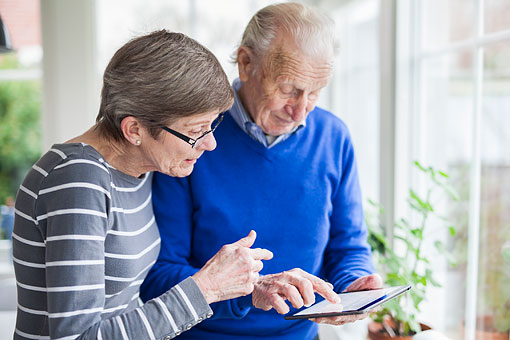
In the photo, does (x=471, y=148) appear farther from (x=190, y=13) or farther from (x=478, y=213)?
(x=190, y=13)

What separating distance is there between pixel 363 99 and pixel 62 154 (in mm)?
2263

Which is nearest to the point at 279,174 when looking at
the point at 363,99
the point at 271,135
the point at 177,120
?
the point at 271,135

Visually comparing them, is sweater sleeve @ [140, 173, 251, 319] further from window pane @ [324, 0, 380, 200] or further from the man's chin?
window pane @ [324, 0, 380, 200]

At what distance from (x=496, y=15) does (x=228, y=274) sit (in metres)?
1.17

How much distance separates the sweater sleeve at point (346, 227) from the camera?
60.3 inches

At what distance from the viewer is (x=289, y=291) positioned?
48.7 inches

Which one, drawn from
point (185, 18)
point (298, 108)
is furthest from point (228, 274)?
point (185, 18)

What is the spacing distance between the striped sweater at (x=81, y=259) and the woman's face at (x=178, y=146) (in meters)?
0.09

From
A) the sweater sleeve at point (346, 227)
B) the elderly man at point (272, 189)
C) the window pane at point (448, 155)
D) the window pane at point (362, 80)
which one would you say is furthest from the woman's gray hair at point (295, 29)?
the window pane at point (362, 80)

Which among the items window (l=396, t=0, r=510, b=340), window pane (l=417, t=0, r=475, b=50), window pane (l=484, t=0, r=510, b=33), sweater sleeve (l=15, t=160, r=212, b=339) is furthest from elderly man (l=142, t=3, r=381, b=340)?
window pane (l=417, t=0, r=475, b=50)

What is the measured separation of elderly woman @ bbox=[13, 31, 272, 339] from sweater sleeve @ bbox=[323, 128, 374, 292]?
38 cm

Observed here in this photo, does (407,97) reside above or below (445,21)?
below

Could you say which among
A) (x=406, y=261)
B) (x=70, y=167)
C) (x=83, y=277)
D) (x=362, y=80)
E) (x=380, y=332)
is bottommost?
(x=380, y=332)

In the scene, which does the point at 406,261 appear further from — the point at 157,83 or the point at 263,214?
the point at 157,83
